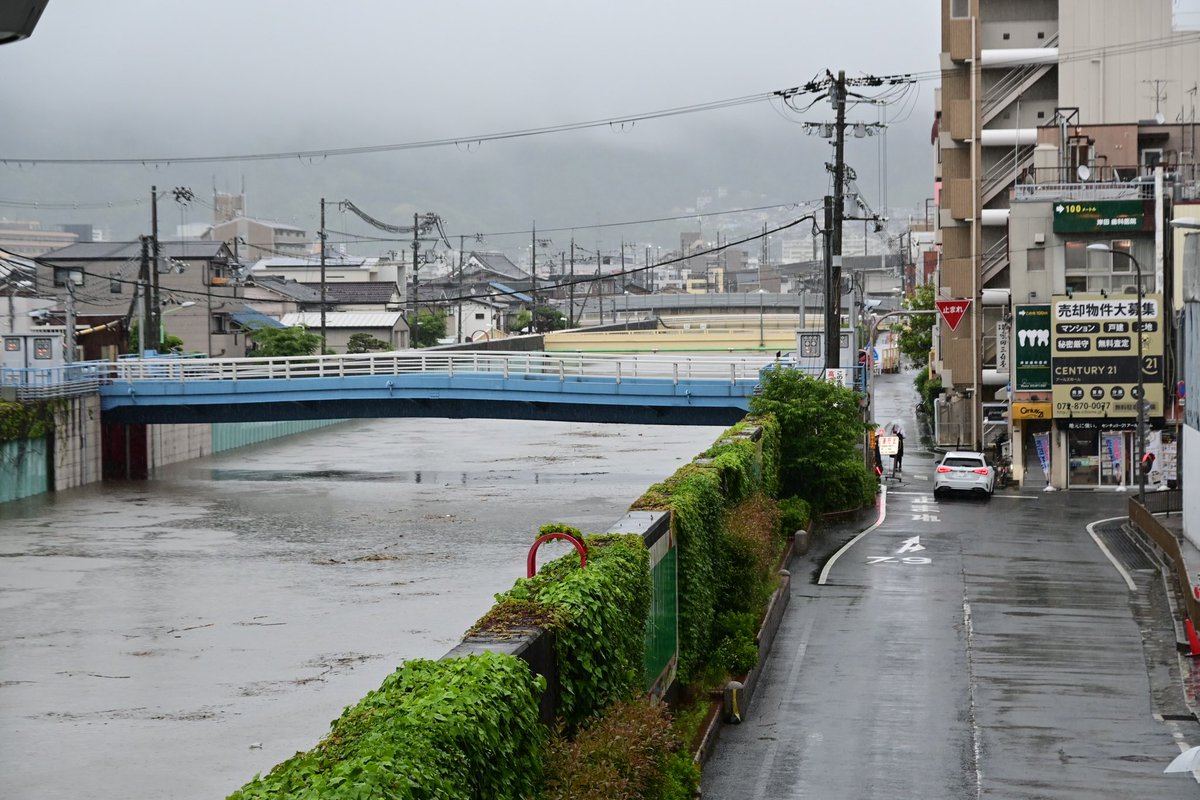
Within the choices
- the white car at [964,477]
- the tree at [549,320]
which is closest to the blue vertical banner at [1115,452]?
the white car at [964,477]

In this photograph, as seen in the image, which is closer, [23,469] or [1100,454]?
[1100,454]

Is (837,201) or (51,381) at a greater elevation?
(837,201)

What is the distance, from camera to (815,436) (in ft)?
136

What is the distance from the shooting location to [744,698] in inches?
851

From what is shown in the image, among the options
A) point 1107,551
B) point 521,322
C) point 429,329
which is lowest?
point 1107,551

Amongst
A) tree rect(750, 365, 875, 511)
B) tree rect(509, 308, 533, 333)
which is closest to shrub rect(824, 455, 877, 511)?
tree rect(750, 365, 875, 511)

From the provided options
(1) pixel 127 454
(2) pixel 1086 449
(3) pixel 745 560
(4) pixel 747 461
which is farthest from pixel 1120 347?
(1) pixel 127 454

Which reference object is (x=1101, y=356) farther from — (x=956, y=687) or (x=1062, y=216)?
(x=956, y=687)

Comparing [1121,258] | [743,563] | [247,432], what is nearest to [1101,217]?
[1121,258]

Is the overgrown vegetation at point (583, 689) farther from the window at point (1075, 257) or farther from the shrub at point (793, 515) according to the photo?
the window at point (1075, 257)

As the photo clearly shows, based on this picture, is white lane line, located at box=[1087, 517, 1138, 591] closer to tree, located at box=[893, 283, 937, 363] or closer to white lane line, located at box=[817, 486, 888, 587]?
white lane line, located at box=[817, 486, 888, 587]

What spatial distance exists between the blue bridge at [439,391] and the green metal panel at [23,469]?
3.57 metres

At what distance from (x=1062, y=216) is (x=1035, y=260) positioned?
1.78 m

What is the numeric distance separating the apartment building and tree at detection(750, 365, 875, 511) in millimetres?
8188
